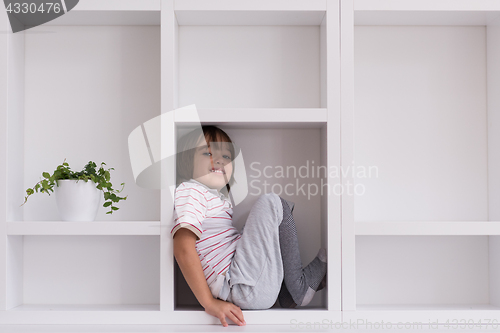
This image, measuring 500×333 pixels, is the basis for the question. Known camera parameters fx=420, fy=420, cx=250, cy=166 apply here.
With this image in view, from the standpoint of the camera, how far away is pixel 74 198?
120 centimetres

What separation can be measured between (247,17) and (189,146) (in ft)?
1.43

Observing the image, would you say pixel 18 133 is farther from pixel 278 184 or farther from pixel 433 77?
pixel 433 77

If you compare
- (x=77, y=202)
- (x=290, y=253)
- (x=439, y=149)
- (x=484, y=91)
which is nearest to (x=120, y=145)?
(x=77, y=202)

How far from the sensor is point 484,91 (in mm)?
1399

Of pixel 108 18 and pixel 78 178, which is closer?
pixel 78 178

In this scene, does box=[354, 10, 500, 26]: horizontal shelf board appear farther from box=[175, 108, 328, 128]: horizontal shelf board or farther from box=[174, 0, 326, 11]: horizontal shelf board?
box=[175, 108, 328, 128]: horizontal shelf board

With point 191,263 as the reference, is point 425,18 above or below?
above

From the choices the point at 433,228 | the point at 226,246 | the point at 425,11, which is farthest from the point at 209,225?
the point at 425,11

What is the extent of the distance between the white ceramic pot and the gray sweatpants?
1.49ft

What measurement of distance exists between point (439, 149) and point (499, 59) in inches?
13.1

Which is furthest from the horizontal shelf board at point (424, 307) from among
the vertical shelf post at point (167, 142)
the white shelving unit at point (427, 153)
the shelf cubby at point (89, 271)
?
the shelf cubby at point (89, 271)

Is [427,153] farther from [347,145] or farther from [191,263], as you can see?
[191,263]

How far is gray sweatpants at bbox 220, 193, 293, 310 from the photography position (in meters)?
1.16

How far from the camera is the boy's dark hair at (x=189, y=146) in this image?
1.30 meters
